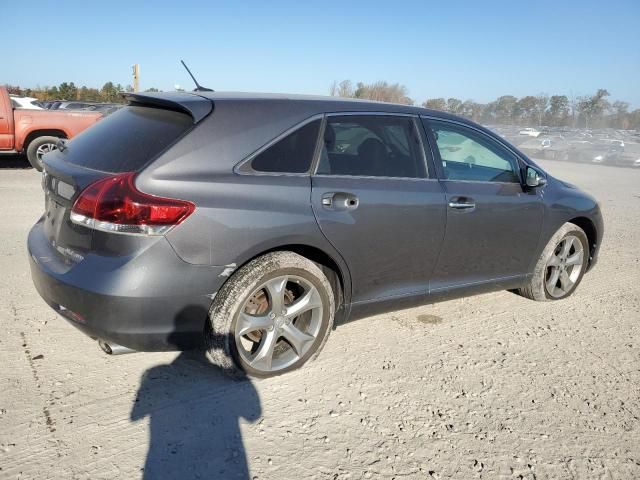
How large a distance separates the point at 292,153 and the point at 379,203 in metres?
0.62

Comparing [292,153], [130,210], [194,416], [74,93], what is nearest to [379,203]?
[292,153]

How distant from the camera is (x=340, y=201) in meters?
3.03

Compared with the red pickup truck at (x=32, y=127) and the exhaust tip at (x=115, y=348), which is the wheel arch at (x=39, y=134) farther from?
the exhaust tip at (x=115, y=348)

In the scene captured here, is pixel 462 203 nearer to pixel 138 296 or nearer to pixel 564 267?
pixel 564 267

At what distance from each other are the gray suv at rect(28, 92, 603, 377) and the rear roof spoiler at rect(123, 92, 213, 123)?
0.01 meters

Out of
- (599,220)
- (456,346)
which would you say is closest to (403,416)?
(456,346)

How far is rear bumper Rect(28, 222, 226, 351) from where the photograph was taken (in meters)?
2.46

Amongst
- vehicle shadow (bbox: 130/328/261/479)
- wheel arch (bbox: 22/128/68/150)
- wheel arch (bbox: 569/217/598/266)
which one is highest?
wheel arch (bbox: 22/128/68/150)

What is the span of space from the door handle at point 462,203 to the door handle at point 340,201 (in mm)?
816

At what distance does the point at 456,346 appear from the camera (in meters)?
3.59

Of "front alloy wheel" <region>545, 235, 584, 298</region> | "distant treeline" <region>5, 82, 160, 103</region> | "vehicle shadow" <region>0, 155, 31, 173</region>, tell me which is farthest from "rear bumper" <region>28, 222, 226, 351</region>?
"distant treeline" <region>5, 82, 160, 103</region>

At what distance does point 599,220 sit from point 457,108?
39387 millimetres

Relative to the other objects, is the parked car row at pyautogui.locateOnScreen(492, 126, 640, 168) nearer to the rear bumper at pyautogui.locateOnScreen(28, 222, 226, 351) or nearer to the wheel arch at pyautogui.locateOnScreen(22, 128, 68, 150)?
the wheel arch at pyautogui.locateOnScreen(22, 128, 68, 150)

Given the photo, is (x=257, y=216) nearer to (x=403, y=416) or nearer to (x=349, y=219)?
(x=349, y=219)
